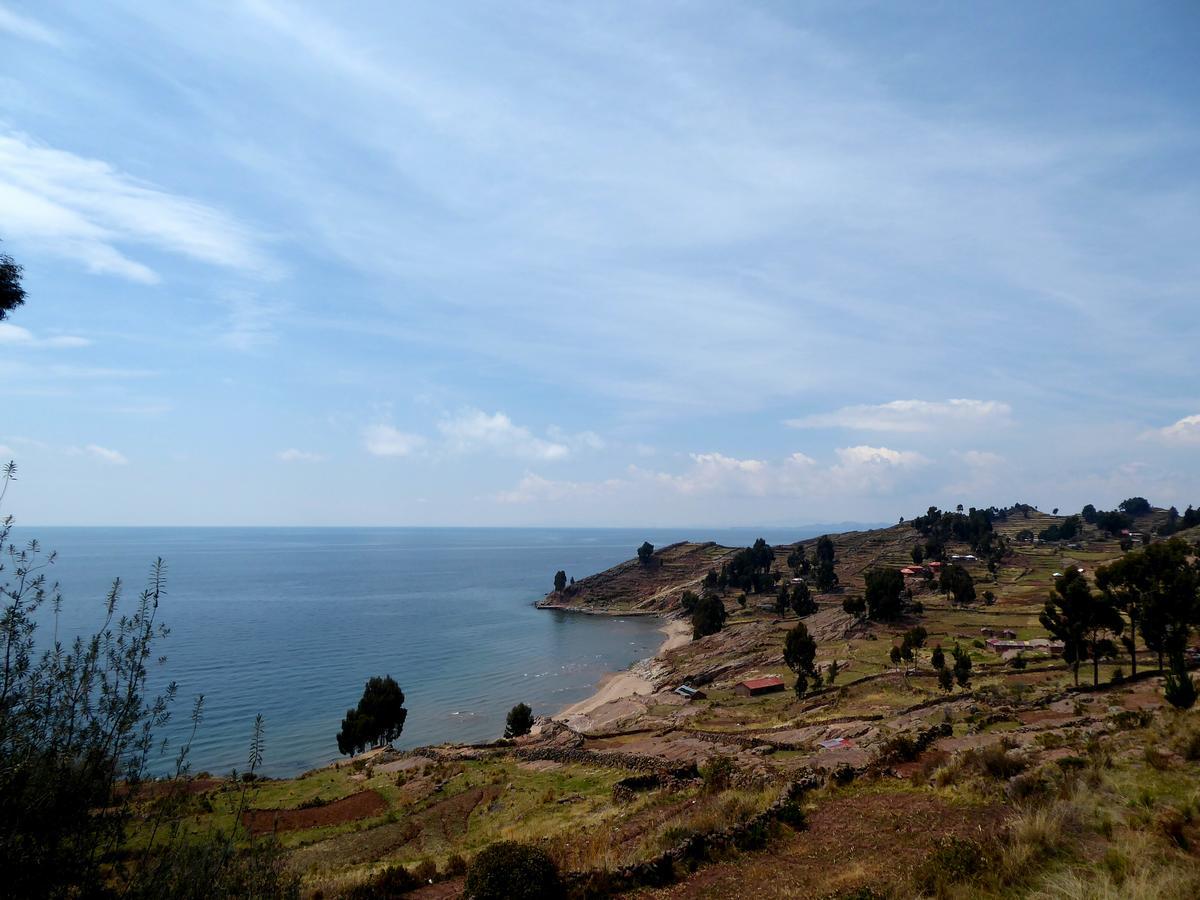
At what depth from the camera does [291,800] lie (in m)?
35.6

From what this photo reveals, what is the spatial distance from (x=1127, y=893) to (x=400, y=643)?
11402cm

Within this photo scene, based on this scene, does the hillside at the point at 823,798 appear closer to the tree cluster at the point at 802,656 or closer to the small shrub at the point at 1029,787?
the small shrub at the point at 1029,787

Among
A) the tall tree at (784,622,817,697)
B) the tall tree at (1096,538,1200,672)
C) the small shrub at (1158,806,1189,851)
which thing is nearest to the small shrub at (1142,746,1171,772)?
the small shrub at (1158,806,1189,851)

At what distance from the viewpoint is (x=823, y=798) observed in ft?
70.6

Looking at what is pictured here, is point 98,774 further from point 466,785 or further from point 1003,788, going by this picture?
point 466,785

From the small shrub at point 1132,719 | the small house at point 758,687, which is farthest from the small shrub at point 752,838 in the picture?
the small house at point 758,687

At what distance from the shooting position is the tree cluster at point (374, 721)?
56.3 m

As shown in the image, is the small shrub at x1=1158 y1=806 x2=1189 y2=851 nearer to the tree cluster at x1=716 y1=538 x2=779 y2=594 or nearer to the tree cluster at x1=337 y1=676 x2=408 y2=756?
the tree cluster at x1=337 y1=676 x2=408 y2=756

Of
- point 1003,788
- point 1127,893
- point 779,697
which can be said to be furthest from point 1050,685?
point 1127,893

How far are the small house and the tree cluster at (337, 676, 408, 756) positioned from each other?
36512 mm

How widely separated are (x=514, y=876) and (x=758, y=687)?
56629 mm

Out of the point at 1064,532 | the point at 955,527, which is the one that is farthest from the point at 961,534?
the point at 1064,532

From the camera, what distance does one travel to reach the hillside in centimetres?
1441

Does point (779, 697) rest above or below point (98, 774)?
below
